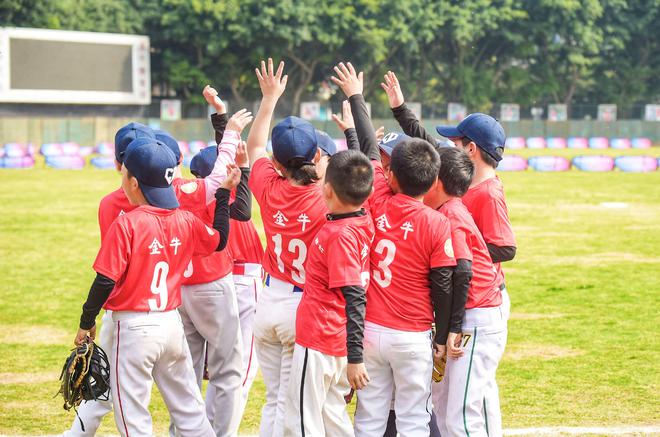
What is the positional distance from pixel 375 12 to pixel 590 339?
46519mm

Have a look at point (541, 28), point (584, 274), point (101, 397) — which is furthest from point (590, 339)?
point (541, 28)

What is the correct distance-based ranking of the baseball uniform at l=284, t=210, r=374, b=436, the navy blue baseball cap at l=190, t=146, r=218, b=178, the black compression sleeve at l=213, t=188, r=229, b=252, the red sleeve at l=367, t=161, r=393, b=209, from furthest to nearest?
the navy blue baseball cap at l=190, t=146, r=218, b=178 < the black compression sleeve at l=213, t=188, r=229, b=252 < the red sleeve at l=367, t=161, r=393, b=209 < the baseball uniform at l=284, t=210, r=374, b=436

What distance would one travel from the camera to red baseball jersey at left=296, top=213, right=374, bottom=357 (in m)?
4.73

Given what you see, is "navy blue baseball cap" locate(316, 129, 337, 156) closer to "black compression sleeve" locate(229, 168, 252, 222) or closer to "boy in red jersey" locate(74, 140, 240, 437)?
"black compression sleeve" locate(229, 168, 252, 222)

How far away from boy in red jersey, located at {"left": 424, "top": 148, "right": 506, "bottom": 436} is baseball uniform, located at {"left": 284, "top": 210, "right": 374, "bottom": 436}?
541 millimetres

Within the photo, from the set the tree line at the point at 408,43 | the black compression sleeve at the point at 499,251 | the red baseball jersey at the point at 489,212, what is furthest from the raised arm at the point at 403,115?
the tree line at the point at 408,43

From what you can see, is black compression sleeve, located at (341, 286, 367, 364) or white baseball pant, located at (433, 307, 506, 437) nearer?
black compression sleeve, located at (341, 286, 367, 364)

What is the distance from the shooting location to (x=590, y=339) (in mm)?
9398

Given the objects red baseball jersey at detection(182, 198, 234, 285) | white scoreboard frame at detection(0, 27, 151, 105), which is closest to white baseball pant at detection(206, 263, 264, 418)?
red baseball jersey at detection(182, 198, 234, 285)

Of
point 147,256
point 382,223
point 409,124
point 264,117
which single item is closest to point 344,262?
point 382,223

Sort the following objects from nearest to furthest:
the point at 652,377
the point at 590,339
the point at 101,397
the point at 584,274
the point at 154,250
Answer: the point at 154,250, the point at 101,397, the point at 652,377, the point at 590,339, the point at 584,274

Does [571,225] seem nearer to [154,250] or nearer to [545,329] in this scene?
[545,329]

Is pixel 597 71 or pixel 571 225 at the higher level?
pixel 597 71

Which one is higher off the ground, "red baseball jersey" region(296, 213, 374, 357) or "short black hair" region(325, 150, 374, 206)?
"short black hair" region(325, 150, 374, 206)
